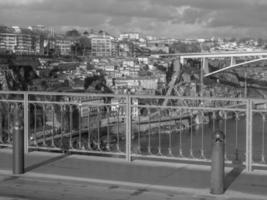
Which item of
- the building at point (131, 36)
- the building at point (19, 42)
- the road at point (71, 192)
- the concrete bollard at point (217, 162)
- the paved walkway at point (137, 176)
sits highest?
the building at point (131, 36)

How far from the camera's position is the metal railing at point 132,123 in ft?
26.2

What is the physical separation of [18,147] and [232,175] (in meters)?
2.90

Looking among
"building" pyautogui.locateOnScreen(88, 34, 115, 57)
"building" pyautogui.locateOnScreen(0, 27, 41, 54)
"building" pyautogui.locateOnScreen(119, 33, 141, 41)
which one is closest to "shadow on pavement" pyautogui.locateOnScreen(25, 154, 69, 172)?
"building" pyautogui.locateOnScreen(0, 27, 41, 54)

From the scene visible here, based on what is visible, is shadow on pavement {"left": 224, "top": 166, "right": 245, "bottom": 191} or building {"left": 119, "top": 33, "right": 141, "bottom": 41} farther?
building {"left": 119, "top": 33, "right": 141, "bottom": 41}

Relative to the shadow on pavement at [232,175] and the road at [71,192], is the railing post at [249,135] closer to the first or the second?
the shadow on pavement at [232,175]

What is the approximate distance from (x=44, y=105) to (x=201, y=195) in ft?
13.3

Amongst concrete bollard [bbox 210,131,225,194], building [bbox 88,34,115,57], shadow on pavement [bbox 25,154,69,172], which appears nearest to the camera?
concrete bollard [bbox 210,131,225,194]

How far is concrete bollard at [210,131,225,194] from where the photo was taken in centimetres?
615

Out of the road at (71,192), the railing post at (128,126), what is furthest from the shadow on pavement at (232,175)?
the railing post at (128,126)

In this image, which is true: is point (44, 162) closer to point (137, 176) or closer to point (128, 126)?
point (128, 126)

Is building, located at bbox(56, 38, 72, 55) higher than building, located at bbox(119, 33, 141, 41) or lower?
lower

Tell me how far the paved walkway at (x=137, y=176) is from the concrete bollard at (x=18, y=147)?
0.13 meters

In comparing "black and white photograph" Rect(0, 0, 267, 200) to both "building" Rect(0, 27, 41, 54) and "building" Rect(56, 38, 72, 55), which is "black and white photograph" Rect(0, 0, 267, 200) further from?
"building" Rect(56, 38, 72, 55)

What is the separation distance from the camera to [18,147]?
7316 millimetres
